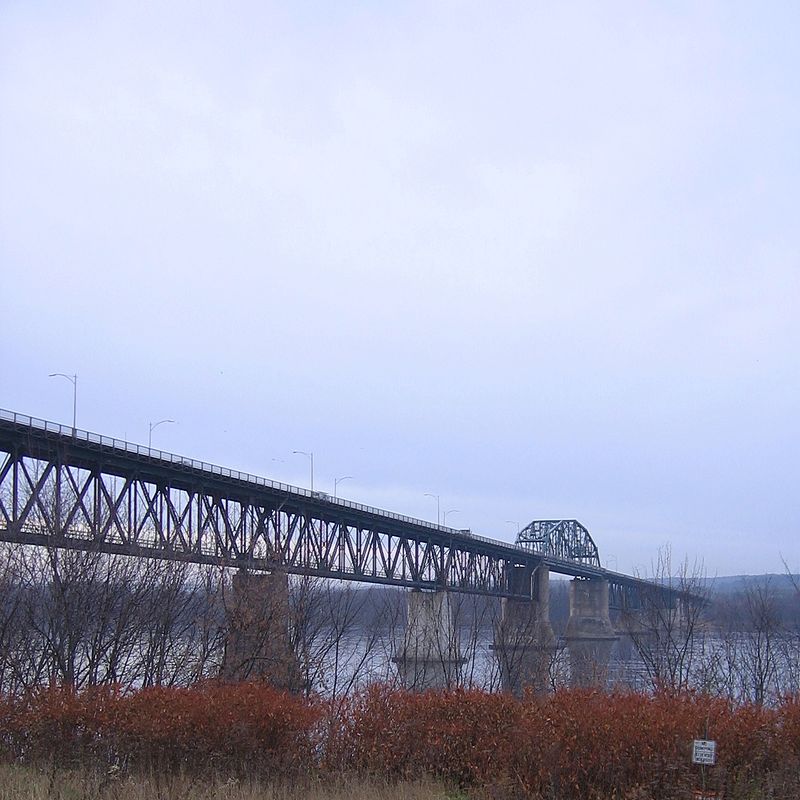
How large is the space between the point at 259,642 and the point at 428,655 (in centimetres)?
1167

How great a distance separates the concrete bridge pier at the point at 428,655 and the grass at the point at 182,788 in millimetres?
6579

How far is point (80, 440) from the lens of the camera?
5812 cm

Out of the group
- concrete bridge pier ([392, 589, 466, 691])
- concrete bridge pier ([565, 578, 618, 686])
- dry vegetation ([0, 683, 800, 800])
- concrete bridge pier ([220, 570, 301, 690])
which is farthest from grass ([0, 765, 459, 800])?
concrete bridge pier ([565, 578, 618, 686])

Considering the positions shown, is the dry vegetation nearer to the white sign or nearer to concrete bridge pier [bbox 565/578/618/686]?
the white sign

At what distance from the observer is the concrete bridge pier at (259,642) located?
90.9 feet

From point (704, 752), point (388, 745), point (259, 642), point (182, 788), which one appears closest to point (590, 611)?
point (259, 642)

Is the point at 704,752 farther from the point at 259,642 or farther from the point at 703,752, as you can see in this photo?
the point at 259,642

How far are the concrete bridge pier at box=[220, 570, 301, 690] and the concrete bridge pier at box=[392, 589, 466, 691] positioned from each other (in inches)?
146

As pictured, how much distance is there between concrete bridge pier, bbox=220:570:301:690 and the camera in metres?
27.7

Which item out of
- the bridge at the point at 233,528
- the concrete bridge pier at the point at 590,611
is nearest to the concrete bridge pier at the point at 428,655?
Answer: the bridge at the point at 233,528

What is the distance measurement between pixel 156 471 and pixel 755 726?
5602 centimetres

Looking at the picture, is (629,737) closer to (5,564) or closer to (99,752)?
(99,752)

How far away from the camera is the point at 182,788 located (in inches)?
555

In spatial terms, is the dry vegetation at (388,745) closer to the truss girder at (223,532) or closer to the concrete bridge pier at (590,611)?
the truss girder at (223,532)
